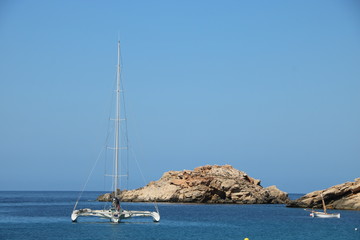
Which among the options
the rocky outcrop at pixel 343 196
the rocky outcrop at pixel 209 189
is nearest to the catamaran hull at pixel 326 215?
the rocky outcrop at pixel 343 196

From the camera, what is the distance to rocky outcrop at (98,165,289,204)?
128250 mm

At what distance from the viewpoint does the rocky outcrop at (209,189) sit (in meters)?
128

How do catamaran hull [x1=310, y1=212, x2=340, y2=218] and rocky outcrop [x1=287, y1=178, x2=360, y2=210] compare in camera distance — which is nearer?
catamaran hull [x1=310, y1=212, x2=340, y2=218]

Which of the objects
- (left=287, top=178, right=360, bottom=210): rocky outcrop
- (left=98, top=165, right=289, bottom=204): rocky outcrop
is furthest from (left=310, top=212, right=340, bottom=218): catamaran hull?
(left=98, top=165, right=289, bottom=204): rocky outcrop

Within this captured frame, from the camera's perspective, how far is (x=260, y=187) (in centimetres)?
13900

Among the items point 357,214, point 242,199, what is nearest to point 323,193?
point 357,214

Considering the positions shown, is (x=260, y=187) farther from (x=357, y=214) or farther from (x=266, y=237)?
(x=266, y=237)

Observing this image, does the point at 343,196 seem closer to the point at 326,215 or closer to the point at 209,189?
the point at 326,215

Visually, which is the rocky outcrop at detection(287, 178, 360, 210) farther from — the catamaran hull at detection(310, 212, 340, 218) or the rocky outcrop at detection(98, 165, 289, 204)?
the rocky outcrop at detection(98, 165, 289, 204)

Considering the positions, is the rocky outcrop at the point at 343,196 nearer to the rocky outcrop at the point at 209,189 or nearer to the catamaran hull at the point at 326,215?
the catamaran hull at the point at 326,215

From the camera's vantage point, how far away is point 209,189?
128125 mm

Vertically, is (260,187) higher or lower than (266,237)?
higher

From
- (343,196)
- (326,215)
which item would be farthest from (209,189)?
(326,215)

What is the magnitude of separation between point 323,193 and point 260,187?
121 ft
